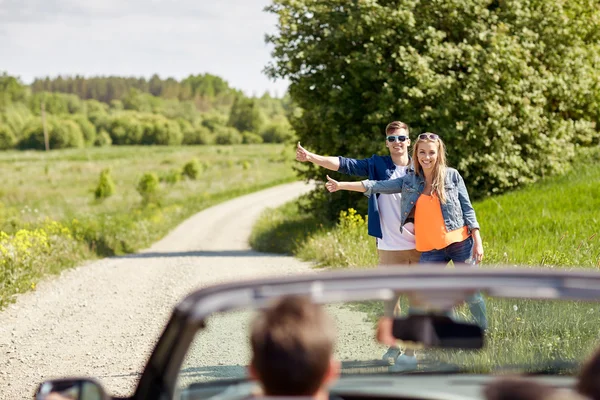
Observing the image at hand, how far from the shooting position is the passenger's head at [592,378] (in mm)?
2115

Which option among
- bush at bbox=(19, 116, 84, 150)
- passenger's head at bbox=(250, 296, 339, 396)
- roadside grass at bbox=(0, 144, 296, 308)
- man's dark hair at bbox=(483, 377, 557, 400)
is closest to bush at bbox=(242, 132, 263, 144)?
bush at bbox=(19, 116, 84, 150)

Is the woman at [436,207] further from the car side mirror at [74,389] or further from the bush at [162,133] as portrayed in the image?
the bush at [162,133]

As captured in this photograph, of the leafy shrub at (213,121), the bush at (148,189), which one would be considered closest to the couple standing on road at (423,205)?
the bush at (148,189)

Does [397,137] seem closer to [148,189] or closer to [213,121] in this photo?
[148,189]

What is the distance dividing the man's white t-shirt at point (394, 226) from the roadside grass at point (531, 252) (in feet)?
1.72

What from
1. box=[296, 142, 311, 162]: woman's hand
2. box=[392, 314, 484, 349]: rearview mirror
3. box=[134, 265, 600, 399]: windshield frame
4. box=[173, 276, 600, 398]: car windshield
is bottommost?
box=[173, 276, 600, 398]: car windshield

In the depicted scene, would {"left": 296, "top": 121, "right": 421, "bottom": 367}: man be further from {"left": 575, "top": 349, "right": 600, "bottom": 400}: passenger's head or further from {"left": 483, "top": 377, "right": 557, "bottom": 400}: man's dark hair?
{"left": 483, "top": 377, "right": 557, "bottom": 400}: man's dark hair

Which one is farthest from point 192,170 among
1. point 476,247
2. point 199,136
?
point 199,136

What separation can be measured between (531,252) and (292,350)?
1035 cm

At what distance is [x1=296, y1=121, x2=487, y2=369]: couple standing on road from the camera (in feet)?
21.4

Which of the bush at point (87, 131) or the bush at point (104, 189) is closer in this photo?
the bush at point (104, 189)

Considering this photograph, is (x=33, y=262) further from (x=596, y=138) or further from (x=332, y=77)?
(x=596, y=138)

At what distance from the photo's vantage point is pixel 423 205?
6598 millimetres

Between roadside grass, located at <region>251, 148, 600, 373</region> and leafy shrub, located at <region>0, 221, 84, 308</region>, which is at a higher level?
roadside grass, located at <region>251, 148, 600, 373</region>
